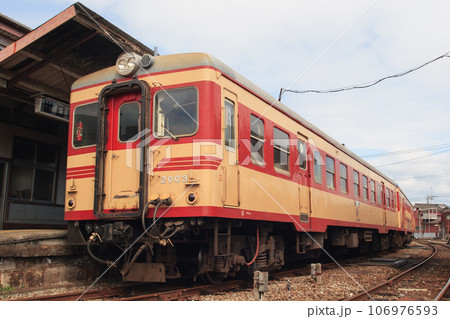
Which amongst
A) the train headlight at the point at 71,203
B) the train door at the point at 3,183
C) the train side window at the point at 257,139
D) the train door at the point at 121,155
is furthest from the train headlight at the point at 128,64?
the train door at the point at 3,183

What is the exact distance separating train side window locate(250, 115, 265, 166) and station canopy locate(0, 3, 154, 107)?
3.16m

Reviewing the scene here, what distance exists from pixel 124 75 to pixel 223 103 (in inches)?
67.8

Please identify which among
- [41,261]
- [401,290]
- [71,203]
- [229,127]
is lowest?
[401,290]

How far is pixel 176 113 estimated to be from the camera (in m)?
6.48

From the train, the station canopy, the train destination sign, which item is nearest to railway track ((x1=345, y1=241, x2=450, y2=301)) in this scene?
the train

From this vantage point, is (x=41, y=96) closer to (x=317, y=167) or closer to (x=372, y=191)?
(x=317, y=167)

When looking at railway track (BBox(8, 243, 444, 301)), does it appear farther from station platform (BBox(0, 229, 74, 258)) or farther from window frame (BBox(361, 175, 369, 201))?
window frame (BBox(361, 175, 369, 201))

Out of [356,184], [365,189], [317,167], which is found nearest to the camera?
[317,167]

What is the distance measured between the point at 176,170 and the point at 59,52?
15.5 ft

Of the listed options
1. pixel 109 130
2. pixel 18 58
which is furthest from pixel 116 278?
pixel 18 58

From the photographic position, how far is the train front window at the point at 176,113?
630 cm

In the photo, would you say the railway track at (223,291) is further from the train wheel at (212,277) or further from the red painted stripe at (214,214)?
the red painted stripe at (214,214)

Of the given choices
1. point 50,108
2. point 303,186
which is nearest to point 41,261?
point 50,108

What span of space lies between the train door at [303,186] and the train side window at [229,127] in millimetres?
2720
